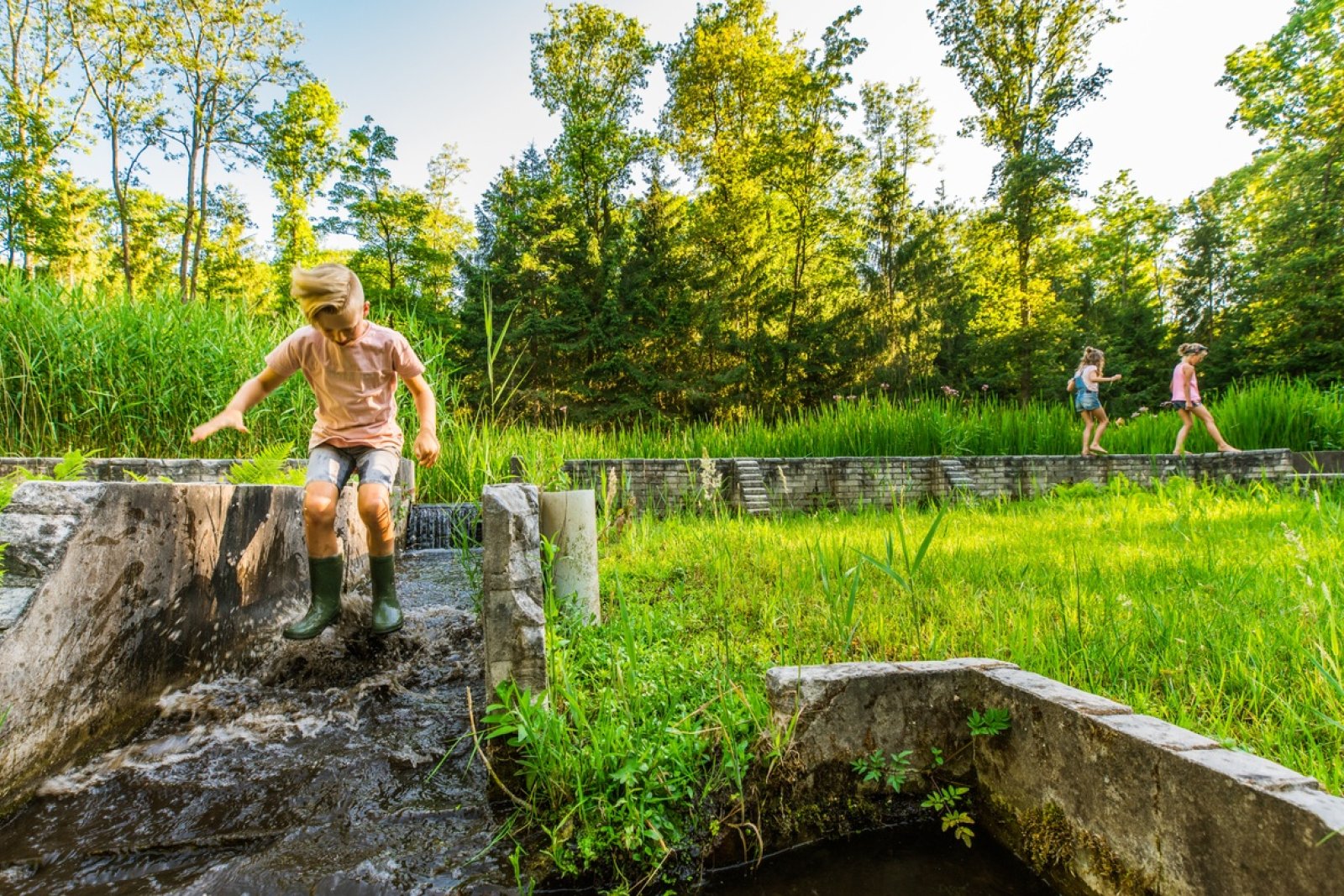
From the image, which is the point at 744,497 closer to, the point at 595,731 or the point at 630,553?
the point at 630,553

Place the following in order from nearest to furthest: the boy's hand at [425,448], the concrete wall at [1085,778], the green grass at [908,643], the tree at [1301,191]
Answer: the concrete wall at [1085,778], the green grass at [908,643], the boy's hand at [425,448], the tree at [1301,191]

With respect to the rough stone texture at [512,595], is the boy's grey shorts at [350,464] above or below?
above

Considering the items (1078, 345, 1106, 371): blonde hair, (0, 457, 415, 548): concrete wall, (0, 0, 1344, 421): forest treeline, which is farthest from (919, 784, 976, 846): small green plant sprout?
(0, 0, 1344, 421): forest treeline

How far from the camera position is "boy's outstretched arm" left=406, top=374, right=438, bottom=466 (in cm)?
291

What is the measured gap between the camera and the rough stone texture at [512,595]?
189 centimetres

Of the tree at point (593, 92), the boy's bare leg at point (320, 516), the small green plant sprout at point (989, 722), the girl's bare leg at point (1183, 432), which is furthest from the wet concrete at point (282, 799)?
the tree at point (593, 92)

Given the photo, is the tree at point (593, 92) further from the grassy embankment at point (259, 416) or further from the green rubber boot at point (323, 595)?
the green rubber boot at point (323, 595)

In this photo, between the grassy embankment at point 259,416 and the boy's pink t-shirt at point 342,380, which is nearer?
the boy's pink t-shirt at point 342,380

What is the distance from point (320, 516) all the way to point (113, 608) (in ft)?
2.42

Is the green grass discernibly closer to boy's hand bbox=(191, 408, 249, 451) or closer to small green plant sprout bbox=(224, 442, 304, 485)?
boy's hand bbox=(191, 408, 249, 451)

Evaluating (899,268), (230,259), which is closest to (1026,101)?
(899,268)

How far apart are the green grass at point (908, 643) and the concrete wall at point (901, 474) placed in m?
3.08

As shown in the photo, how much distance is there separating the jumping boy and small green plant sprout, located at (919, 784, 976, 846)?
2.37m

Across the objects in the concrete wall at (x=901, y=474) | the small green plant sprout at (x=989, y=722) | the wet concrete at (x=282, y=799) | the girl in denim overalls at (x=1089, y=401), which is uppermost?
the girl in denim overalls at (x=1089, y=401)
